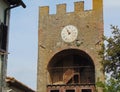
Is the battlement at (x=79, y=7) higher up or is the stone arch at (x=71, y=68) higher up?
the battlement at (x=79, y=7)

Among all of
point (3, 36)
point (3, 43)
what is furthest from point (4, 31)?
point (3, 43)

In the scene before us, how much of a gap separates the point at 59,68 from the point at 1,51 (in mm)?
34423

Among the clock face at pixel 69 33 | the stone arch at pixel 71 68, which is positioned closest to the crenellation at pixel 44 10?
the clock face at pixel 69 33

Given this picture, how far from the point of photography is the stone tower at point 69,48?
147 ft

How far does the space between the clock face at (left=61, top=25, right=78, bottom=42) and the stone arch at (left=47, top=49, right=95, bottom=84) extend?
1357 millimetres

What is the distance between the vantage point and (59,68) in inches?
1857

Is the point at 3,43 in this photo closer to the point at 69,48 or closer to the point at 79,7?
the point at 69,48

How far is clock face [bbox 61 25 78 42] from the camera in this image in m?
45.4

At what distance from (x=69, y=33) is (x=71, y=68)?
4.31m

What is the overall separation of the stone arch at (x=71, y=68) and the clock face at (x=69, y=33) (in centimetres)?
136

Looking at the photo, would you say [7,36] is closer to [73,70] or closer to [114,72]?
[114,72]

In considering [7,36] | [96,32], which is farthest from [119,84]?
[96,32]

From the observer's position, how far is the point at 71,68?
46844 mm

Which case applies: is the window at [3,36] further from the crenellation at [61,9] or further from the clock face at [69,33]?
the crenellation at [61,9]
